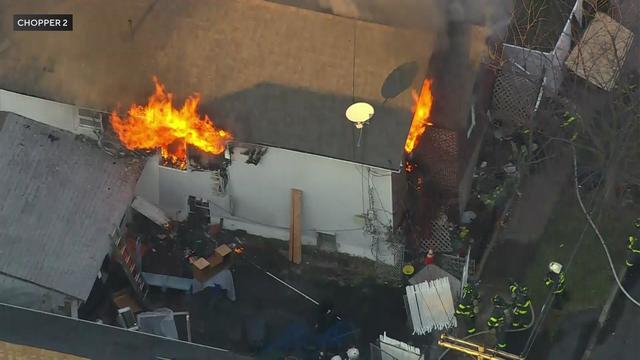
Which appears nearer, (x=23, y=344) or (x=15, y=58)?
(x=23, y=344)

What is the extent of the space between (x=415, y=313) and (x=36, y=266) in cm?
855

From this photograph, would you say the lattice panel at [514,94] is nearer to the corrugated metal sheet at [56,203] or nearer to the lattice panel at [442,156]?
the lattice panel at [442,156]

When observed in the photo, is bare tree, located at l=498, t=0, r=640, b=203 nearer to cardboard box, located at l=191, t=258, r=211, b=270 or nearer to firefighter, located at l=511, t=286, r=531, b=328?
firefighter, located at l=511, t=286, r=531, b=328

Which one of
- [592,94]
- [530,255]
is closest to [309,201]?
[530,255]

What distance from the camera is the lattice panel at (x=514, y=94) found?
2214cm

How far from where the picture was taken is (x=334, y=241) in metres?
20.2

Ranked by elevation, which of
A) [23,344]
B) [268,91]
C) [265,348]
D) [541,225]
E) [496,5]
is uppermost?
[496,5]

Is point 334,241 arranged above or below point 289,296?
above

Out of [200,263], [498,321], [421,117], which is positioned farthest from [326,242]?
[498,321]

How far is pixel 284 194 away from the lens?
19.6 m

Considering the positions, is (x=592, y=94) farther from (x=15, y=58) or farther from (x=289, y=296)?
(x=15, y=58)

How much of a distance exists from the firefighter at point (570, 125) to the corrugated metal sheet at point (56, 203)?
38.3 ft

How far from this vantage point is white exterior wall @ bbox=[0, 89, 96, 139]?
19.4 metres

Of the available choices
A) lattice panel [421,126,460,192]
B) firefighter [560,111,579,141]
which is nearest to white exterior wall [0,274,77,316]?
lattice panel [421,126,460,192]
